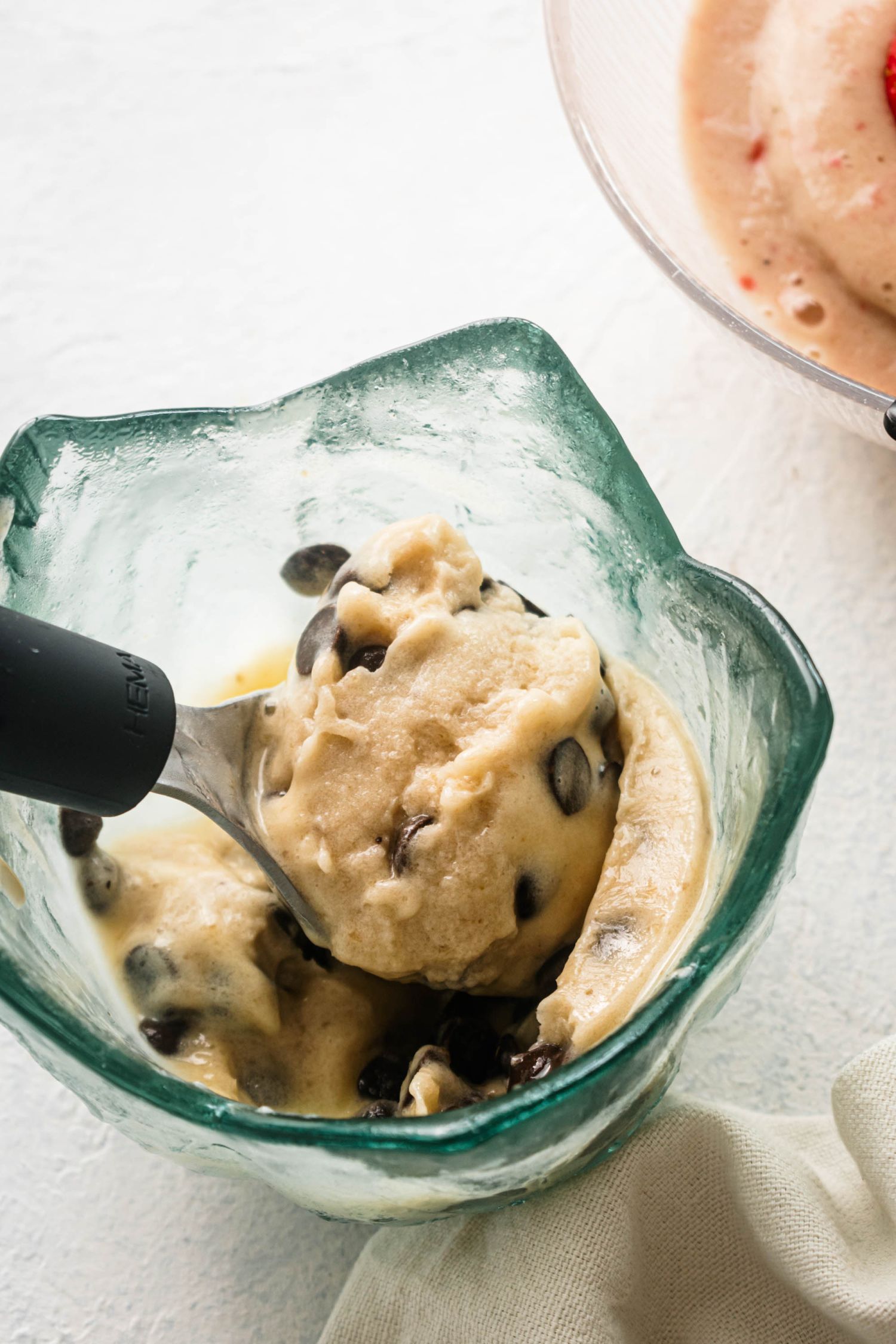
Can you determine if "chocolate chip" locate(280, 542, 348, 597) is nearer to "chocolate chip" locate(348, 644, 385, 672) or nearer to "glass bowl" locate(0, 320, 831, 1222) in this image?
"glass bowl" locate(0, 320, 831, 1222)

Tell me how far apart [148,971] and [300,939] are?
138 millimetres

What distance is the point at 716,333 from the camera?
5.10ft

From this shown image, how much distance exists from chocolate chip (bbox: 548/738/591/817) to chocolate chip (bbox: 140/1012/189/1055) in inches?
15.2

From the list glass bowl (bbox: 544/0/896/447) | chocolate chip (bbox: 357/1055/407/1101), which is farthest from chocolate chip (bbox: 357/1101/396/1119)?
glass bowl (bbox: 544/0/896/447)

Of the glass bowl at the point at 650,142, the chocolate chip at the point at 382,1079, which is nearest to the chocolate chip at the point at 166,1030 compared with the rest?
the chocolate chip at the point at 382,1079

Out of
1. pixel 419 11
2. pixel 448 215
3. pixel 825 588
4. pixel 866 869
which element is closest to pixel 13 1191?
pixel 866 869

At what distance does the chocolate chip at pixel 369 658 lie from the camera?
1.13 meters

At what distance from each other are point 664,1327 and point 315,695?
2.19 ft

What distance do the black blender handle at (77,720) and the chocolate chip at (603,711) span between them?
1.24 feet

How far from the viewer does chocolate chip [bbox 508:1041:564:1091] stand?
39.4 inches

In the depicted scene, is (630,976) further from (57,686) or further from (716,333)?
(716,333)

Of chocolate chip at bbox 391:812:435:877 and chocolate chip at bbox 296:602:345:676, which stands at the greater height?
chocolate chip at bbox 296:602:345:676

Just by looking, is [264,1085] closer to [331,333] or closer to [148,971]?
[148,971]

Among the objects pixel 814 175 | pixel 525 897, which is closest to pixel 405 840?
pixel 525 897
